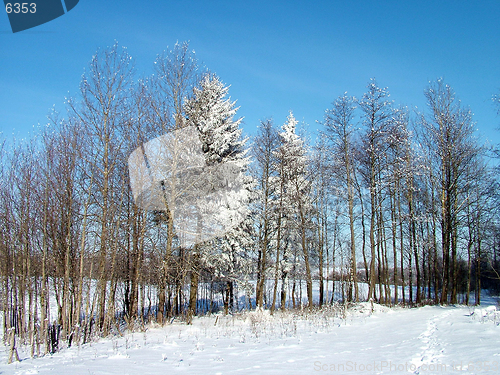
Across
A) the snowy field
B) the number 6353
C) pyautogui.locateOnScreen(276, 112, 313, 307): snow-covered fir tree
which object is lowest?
the snowy field

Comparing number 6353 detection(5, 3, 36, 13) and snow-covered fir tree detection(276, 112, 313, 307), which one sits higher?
number 6353 detection(5, 3, 36, 13)

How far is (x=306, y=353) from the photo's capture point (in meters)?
6.26

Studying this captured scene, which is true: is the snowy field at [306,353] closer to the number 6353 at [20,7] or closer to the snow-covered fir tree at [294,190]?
the number 6353 at [20,7]

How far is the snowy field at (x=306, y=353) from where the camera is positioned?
488cm

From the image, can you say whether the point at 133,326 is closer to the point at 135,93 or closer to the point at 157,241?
the point at 157,241

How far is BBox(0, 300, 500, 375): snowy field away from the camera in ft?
16.0

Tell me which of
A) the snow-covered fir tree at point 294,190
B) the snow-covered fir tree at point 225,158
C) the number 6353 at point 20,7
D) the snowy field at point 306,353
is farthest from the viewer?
the snow-covered fir tree at point 294,190

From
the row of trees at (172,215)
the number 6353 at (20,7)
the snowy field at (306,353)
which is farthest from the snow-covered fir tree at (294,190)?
the number 6353 at (20,7)

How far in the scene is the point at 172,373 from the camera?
5.23 m

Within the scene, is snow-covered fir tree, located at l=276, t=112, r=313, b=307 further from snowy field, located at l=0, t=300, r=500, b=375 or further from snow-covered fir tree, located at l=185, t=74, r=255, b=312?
snowy field, located at l=0, t=300, r=500, b=375

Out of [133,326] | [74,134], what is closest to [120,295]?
[133,326]

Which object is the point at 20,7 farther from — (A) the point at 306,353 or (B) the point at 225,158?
(B) the point at 225,158

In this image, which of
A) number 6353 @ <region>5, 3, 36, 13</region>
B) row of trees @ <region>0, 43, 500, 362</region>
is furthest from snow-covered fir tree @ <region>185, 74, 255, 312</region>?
number 6353 @ <region>5, 3, 36, 13</region>

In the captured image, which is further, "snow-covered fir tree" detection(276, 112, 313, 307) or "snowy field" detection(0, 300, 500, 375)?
"snow-covered fir tree" detection(276, 112, 313, 307)
